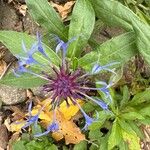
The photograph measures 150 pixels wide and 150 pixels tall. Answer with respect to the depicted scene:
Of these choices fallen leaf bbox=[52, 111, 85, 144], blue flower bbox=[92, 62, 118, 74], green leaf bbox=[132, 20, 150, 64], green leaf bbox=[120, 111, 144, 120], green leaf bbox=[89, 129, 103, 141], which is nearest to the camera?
blue flower bbox=[92, 62, 118, 74]

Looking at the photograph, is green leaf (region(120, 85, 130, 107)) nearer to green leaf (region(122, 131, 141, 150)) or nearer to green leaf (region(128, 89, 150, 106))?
green leaf (region(128, 89, 150, 106))

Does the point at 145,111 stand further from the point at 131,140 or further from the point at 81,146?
the point at 81,146

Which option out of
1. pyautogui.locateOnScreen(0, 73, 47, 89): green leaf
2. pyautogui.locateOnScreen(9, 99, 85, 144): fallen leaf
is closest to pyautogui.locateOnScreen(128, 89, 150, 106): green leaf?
pyautogui.locateOnScreen(9, 99, 85, 144): fallen leaf

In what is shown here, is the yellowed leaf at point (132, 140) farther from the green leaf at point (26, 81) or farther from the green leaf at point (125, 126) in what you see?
the green leaf at point (26, 81)

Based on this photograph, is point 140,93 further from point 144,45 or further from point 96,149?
point 144,45

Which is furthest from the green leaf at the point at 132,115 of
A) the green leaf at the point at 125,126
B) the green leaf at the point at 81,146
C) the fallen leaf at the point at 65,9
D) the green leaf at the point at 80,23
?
the fallen leaf at the point at 65,9

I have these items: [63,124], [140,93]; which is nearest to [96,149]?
[63,124]
